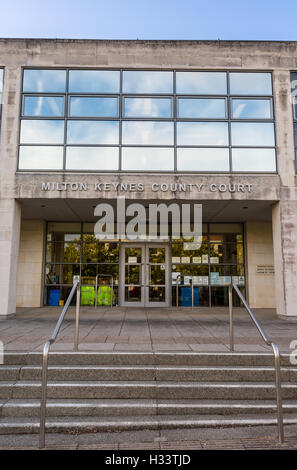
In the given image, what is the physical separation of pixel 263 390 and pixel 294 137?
337 inches

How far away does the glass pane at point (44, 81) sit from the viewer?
10.7m

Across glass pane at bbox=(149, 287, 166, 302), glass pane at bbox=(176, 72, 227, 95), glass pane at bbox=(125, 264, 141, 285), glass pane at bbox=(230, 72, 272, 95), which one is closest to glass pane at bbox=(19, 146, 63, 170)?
glass pane at bbox=(176, 72, 227, 95)

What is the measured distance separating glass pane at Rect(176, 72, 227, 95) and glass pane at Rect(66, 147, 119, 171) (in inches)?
123

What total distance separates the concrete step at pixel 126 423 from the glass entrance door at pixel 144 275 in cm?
936

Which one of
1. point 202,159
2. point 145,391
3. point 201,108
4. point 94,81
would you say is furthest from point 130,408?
point 94,81

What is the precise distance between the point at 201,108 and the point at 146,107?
5.87 ft

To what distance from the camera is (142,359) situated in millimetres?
5164

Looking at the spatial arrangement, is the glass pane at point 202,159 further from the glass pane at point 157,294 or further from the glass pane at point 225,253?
the glass pane at point 157,294

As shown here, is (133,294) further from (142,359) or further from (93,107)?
(142,359)

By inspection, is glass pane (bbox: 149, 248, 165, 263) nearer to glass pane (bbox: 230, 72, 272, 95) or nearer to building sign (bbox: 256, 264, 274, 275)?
building sign (bbox: 256, 264, 274, 275)

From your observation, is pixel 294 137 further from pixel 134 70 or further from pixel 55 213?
pixel 55 213

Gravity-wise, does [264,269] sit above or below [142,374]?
above

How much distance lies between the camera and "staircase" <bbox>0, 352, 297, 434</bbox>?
4.08 meters
